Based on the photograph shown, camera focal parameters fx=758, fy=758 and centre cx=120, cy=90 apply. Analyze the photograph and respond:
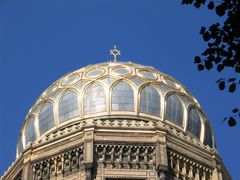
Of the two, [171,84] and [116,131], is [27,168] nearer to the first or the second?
[116,131]

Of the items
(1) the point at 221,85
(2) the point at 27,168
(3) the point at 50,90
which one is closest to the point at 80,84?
(3) the point at 50,90

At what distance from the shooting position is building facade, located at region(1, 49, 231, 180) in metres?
36.3

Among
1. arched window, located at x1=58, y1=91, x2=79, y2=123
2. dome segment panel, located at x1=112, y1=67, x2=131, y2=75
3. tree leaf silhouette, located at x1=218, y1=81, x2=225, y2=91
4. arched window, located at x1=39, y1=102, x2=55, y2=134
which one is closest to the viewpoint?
tree leaf silhouette, located at x1=218, y1=81, x2=225, y2=91

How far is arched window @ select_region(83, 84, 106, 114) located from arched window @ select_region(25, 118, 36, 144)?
132 inches

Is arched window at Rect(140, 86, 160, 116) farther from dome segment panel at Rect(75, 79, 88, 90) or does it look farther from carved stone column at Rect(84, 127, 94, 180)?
carved stone column at Rect(84, 127, 94, 180)

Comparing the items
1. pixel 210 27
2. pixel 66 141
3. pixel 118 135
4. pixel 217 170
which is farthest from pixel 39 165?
pixel 210 27

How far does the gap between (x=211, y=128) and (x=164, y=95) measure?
364 centimetres

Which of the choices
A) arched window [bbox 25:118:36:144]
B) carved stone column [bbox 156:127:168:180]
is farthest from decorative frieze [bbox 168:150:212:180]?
arched window [bbox 25:118:36:144]

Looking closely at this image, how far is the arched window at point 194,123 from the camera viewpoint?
3997 centimetres

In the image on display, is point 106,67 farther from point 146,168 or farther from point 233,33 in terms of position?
point 233,33

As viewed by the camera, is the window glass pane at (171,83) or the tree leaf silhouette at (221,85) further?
the window glass pane at (171,83)

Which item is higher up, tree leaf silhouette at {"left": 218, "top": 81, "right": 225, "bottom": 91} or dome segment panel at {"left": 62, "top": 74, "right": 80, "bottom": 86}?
dome segment panel at {"left": 62, "top": 74, "right": 80, "bottom": 86}

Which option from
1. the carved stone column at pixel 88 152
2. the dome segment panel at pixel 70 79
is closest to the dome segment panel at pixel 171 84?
the dome segment panel at pixel 70 79

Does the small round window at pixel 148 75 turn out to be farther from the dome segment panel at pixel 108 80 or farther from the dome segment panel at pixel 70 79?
the dome segment panel at pixel 70 79
